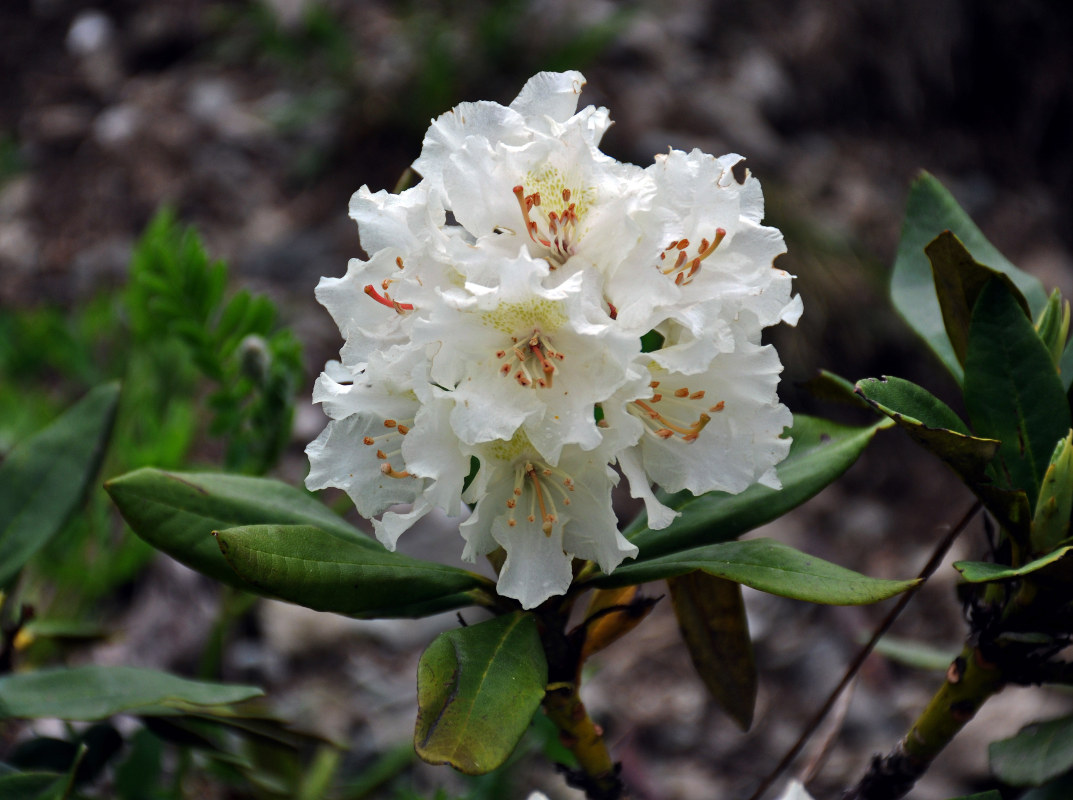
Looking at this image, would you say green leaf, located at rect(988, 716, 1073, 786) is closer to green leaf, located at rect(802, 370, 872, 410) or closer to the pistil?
green leaf, located at rect(802, 370, 872, 410)

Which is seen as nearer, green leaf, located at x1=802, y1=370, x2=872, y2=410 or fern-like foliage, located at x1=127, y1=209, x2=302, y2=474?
green leaf, located at x1=802, y1=370, x2=872, y2=410

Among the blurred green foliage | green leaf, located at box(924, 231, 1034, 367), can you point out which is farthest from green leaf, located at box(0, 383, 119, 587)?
green leaf, located at box(924, 231, 1034, 367)

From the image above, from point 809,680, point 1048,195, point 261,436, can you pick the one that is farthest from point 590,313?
point 1048,195

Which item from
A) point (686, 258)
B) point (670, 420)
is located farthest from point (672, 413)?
point (686, 258)

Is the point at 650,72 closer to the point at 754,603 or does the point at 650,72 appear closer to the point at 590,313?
the point at 754,603

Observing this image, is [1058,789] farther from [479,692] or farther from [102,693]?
[102,693]

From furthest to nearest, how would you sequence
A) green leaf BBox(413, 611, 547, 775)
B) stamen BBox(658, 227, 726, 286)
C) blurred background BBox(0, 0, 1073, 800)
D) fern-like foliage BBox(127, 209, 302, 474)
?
blurred background BBox(0, 0, 1073, 800)
fern-like foliage BBox(127, 209, 302, 474)
stamen BBox(658, 227, 726, 286)
green leaf BBox(413, 611, 547, 775)

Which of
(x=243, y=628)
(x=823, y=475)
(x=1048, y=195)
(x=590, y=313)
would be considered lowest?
(x=243, y=628)
